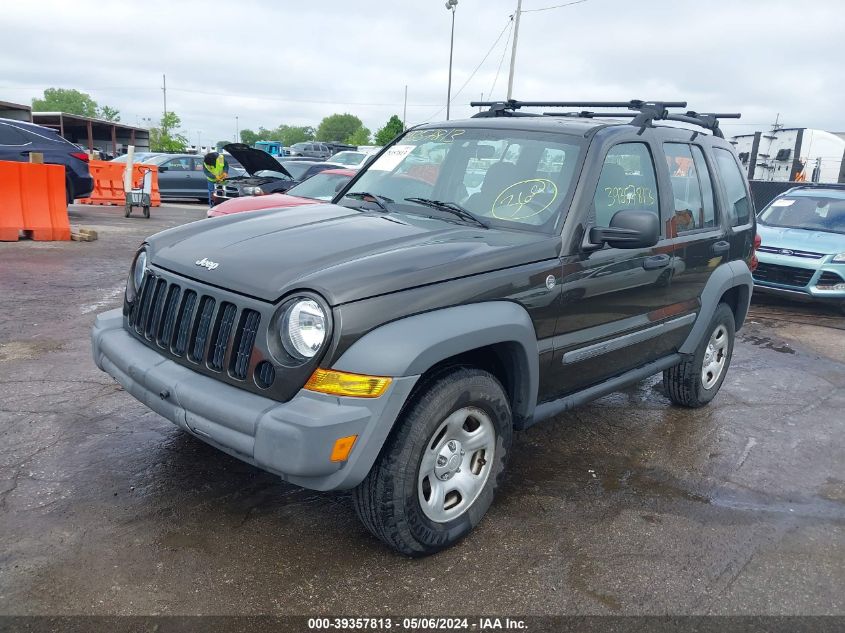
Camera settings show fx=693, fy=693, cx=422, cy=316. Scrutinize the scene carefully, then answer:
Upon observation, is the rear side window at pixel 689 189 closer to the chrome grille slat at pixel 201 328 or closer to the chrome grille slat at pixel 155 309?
the chrome grille slat at pixel 201 328

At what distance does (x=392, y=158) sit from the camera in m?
4.35

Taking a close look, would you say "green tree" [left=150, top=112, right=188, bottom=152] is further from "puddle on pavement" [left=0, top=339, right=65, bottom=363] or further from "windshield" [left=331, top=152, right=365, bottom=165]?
"puddle on pavement" [left=0, top=339, right=65, bottom=363]

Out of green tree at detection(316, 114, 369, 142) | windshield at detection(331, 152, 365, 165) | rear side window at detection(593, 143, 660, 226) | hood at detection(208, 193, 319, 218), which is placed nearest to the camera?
rear side window at detection(593, 143, 660, 226)

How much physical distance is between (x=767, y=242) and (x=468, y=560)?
798 centimetres

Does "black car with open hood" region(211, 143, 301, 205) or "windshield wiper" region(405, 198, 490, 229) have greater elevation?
"windshield wiper" region(405, 198, 490, 229)

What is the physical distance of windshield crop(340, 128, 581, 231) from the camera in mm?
3521

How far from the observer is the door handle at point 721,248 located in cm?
452

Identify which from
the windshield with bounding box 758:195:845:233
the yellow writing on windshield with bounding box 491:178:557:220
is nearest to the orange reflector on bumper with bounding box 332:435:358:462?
the yellow writing on windshield with bounding box 491:178:557:220

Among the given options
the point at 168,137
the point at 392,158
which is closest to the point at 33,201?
the point at 392,158

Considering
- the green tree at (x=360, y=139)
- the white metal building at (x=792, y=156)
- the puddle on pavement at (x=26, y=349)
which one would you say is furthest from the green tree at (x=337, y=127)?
the puddle on pavement at (x=26, y=349)

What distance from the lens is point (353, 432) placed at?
253cm

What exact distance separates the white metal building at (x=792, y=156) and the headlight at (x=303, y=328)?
→ 980 inches

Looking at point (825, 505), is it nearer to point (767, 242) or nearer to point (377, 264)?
point (377, 264)

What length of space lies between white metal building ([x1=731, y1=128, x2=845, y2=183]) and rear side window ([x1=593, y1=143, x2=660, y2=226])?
22.7 metres
